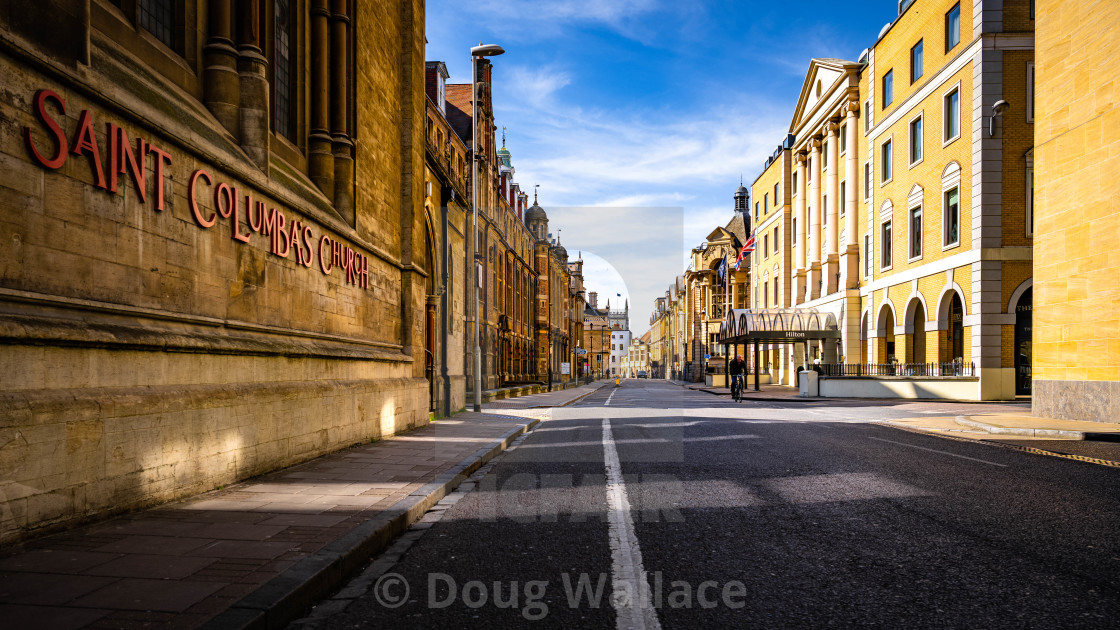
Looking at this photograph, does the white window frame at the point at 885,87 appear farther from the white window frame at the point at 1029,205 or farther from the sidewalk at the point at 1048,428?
the sidewalk at the point at 1048,428

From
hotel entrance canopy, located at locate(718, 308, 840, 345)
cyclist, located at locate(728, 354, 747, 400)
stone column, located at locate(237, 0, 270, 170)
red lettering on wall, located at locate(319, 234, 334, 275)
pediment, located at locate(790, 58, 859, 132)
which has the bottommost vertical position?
cyclist, located at locate(728, 354, 747, 400)

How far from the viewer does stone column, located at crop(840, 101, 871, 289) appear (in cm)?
3566

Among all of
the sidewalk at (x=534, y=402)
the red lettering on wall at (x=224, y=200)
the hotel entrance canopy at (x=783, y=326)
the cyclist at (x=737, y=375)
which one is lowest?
the sidewalk at (x=534, y=402)

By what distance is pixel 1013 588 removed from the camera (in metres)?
4.14

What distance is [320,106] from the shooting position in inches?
478

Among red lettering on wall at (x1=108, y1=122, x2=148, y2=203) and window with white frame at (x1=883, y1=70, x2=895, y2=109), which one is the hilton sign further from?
window with white frame at (x1=883, y1=70, x2=895, y2=109)

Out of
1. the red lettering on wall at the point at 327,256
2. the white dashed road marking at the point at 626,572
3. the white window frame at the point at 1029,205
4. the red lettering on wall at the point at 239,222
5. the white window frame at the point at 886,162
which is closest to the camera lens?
the white dashed road marking at the point at 626,572

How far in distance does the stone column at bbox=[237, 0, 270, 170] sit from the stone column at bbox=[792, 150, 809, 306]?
39.3 meters

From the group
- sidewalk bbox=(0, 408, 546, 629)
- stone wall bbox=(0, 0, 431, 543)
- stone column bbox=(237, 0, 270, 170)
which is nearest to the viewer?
sidewalk bbox=(0, 408, 546, 629)

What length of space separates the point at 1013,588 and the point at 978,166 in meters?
25.3

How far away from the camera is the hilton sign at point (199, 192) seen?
5.52 m

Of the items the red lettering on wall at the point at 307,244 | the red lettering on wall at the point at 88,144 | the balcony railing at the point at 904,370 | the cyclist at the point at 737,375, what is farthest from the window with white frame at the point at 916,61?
the red lettering on wall at the point at 88,144

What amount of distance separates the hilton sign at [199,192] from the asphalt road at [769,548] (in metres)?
4.02

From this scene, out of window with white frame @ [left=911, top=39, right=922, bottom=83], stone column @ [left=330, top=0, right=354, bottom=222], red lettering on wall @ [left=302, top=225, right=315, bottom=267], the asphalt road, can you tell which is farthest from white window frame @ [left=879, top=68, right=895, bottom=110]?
red lettering on wall @ [left=302, top=225, right=315, bottom=267]
